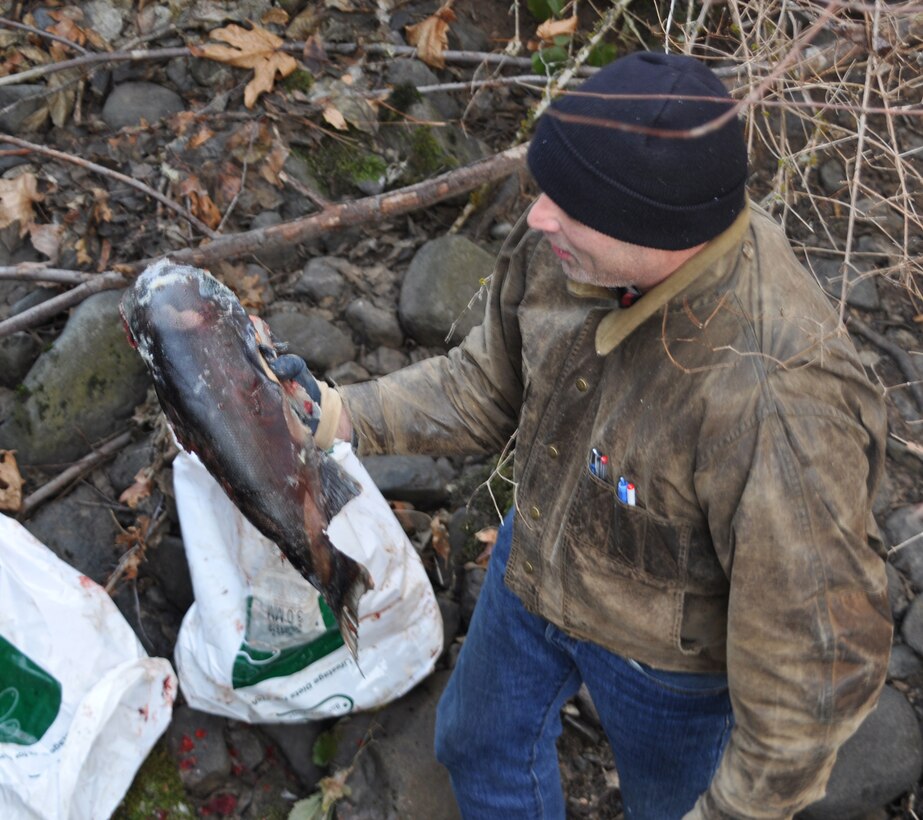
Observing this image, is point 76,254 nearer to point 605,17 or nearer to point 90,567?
point 90,567

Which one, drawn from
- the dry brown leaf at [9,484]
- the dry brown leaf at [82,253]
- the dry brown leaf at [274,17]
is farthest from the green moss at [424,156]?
the dry brown leaf at [9,484]

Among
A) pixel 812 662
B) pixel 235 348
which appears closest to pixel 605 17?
pixel 235 348

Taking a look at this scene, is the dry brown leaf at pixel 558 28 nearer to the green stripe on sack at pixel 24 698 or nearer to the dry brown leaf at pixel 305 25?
the dry brown leaf at pixel 305 25

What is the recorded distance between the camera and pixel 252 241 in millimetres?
3914

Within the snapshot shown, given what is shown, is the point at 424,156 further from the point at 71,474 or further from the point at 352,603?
the point at 352,603

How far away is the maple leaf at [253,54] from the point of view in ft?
14.9

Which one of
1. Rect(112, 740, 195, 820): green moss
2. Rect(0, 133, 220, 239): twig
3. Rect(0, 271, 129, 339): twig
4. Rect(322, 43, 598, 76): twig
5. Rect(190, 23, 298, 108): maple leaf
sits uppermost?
Rect(190, 23, 298, 108): maple leaf

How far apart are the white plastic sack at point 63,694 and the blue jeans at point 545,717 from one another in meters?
1.05

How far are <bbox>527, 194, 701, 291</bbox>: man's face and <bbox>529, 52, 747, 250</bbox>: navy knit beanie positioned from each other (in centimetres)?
3

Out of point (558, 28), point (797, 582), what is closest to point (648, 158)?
point (797, 582)

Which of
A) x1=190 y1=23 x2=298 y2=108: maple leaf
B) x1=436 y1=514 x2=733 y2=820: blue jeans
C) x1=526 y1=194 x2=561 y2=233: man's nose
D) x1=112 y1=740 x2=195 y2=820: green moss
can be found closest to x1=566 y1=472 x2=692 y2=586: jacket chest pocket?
x1=436 y1=514 x2=733 y2=820: blue jeans

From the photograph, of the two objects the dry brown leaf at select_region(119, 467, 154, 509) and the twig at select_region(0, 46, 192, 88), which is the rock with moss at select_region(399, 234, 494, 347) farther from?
the twig at select_region(0, 46, 192, 88)

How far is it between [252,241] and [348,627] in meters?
1.88

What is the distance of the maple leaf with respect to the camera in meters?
4.54
